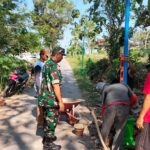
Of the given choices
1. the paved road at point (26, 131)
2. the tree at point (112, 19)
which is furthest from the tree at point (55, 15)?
the paved road at point (26, 131)

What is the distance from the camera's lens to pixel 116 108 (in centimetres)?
601

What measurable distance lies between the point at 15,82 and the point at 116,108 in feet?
23.5

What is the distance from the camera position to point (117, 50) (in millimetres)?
18844

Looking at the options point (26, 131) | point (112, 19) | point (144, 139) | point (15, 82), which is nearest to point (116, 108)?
point (144, 139)

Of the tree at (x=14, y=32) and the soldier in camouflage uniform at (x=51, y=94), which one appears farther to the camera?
the tree at (x=14, y=32)

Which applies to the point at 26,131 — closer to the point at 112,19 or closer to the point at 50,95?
the point at 50,95

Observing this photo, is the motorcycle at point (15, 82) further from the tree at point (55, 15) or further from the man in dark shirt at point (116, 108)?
the tree at point (55, 15)

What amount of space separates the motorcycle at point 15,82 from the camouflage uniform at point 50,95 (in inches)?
247

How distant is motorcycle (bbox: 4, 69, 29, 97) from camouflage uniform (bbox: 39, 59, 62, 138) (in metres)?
6.29

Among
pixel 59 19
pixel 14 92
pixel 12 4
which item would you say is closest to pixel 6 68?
pixel 14 92

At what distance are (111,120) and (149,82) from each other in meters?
1.70

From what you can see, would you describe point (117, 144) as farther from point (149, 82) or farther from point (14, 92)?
point (14, 92)

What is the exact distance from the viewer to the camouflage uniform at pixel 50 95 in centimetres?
630

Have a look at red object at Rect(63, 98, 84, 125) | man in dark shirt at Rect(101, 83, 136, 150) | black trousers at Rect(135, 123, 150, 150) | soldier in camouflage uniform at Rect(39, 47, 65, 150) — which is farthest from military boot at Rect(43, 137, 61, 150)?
black trousers at Rect(135, 123, 150, 150)
